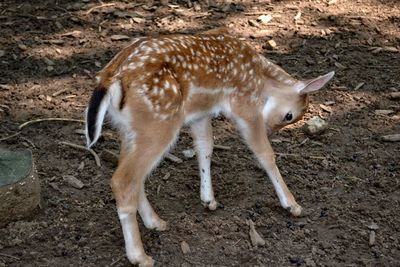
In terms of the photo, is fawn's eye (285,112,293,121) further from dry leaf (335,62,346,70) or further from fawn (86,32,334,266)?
dry leaf (335,62,346,70)

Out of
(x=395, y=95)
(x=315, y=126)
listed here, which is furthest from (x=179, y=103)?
(x=395, y=95)

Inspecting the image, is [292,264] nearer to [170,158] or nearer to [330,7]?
[170,158]

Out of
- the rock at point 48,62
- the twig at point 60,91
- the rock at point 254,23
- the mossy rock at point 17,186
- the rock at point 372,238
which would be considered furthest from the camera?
the rock at point 254,23

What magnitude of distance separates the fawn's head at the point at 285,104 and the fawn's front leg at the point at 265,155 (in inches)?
8.4

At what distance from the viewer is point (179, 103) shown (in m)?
4.04

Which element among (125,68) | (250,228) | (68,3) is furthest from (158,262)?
(68,3)

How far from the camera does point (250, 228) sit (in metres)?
4.42

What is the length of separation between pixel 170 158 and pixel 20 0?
2.88 metres

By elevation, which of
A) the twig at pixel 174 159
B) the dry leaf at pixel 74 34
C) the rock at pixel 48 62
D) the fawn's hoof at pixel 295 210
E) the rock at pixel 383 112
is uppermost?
the fawn's hoof at pixel 295 210

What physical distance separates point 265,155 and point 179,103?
880 mm

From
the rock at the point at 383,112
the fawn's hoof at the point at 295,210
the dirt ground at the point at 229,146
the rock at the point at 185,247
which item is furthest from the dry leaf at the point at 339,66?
the rock at the point at 185,247

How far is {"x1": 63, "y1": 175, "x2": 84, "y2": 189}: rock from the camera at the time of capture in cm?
475

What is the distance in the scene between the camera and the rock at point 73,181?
15.6 ft

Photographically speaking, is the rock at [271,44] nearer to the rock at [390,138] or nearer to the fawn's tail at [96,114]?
the rock at [390,138]
